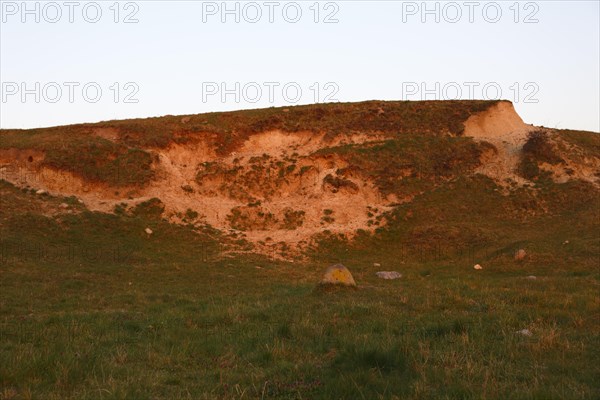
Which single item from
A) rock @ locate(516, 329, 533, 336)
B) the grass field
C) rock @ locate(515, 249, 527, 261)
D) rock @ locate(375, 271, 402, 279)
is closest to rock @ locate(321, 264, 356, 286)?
the grass field

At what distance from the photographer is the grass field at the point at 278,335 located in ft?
19.8

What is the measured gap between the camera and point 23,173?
32.4 metres

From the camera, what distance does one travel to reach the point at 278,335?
9125 millimetres

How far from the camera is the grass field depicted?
19.8ft

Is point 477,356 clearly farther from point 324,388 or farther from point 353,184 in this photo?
point 353,184

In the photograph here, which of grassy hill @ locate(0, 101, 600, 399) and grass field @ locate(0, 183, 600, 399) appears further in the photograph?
grassy hill @ locate(0, 101, 600, 399)

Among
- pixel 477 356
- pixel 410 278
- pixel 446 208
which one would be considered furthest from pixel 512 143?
pixel 477 356

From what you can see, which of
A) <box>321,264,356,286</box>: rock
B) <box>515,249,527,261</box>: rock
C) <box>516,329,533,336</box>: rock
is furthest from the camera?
<box>515,249,527,261</box>: rock

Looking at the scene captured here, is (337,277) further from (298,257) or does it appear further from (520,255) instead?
(520,255)

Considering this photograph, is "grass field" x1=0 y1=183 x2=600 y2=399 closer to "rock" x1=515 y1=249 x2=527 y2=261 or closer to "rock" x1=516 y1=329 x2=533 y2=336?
"rock" x1=516 y1=329 x2=533 y2=336

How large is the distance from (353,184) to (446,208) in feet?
20.7

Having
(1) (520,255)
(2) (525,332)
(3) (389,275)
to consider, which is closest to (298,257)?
(3) (389,275)

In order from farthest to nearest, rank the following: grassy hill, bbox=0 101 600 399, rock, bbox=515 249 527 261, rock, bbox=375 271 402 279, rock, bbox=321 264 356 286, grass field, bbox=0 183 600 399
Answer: rock, bbox=515 249 527 261 < rock, bbox=375 271 402 279 < rock, bbox=321 264 356 286 < grassy hill, bbox=0 101 600 399 < grass field, bbox=0 183 600 399

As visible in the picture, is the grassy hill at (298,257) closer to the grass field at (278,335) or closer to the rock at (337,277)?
the grass field at (278,335)
